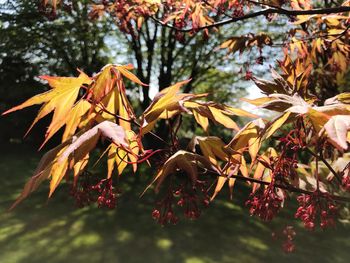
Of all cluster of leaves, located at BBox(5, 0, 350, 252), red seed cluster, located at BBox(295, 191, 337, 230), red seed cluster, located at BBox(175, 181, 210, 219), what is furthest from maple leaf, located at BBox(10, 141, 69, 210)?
red seed cluster, located at BBox(295, 191, 337, 230)

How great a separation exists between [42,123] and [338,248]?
897cm

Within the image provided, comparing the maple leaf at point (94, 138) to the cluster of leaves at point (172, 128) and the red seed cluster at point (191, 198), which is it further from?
the red seed cluster at point (191, 198)

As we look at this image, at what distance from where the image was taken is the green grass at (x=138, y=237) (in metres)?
5.27

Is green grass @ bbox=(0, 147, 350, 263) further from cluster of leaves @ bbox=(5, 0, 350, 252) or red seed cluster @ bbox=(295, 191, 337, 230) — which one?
cluster of leaves @ bbox=(5, 0, 350, 252)

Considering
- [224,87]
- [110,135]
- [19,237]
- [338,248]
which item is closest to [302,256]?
[338,248]

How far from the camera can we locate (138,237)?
5.90 meters

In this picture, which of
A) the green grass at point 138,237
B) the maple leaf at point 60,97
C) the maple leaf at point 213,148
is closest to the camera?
the maple leaf at point 60,97

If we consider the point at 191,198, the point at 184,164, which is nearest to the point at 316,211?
the point at 191,198

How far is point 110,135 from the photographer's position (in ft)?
3.13

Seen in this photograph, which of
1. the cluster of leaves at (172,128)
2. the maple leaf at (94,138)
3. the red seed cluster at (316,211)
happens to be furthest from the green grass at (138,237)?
the maple leaf at (94,138)

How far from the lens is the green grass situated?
208 inches

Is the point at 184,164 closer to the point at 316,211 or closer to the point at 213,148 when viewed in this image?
the point at 213,148

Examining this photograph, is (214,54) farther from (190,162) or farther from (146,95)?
(190,162)

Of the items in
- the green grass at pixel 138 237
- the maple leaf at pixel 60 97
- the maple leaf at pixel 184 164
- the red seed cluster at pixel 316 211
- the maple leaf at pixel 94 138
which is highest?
the maple leaf at pixel 60 97
